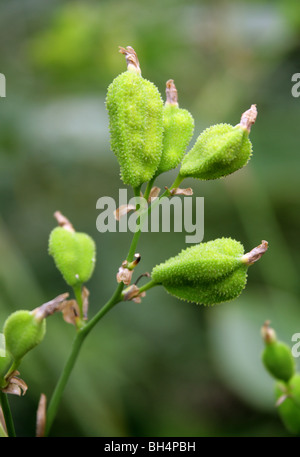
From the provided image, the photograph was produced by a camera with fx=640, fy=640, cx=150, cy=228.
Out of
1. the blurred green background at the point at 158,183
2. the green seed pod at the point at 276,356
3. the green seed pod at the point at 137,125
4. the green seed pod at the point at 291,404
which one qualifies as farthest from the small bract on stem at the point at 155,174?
the blurred green background at the point at 158,183

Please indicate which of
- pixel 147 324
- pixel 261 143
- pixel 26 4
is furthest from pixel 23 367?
pixel 26 4

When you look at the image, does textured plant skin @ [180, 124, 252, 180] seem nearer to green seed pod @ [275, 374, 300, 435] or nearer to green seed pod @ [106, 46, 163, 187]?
green seed pod @ [106, 46, 163, 187]

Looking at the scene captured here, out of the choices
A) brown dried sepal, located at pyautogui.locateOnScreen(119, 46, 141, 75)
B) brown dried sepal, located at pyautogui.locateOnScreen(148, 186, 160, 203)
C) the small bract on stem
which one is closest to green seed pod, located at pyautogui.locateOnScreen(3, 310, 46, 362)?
the small bract on stem

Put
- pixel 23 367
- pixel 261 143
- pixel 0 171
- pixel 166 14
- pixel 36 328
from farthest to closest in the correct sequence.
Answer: pixel 166 14 < pixel 261 143 < pixel 0 171 < pixel 23 367 < pixel 36 328

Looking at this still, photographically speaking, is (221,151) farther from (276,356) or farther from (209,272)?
(276,356)

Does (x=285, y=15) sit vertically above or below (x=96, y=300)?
above

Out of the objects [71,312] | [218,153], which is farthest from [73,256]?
[218,153]

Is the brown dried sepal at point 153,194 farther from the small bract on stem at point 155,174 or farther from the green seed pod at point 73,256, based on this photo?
the green seed pod at point 73,256
